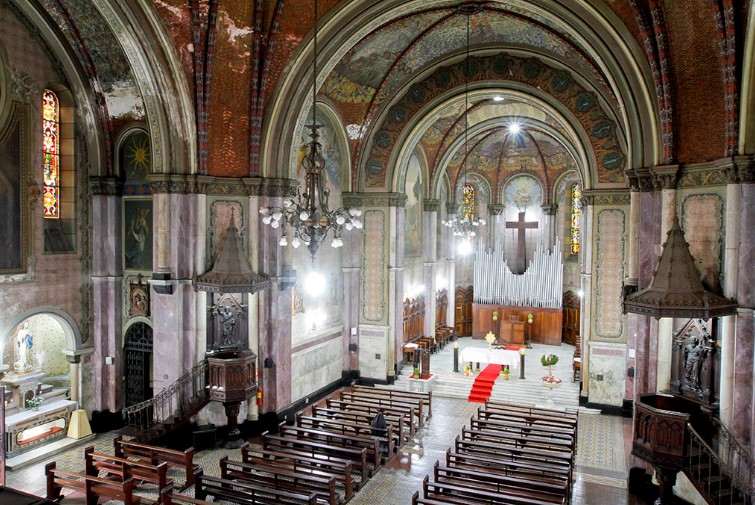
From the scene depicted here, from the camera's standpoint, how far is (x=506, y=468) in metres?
13.0

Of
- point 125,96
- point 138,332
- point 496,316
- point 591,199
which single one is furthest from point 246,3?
point 496,316

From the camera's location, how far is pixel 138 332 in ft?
60.8

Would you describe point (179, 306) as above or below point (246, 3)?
below

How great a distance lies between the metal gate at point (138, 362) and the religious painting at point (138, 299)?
1.34ft

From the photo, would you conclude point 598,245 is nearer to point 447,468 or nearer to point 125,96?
point 447,468

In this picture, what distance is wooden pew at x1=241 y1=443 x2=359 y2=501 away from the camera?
1266 centimetres

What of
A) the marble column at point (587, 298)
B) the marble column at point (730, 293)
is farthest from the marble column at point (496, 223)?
the marble column at point (730, 293)

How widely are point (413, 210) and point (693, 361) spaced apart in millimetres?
16560

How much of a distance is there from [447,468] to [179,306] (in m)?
8.28

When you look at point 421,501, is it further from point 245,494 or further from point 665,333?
point 665,333

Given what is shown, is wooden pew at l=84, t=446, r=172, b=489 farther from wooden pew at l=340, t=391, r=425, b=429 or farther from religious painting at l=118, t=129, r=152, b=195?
religious painting at l=118, t=129, r=152, b=195

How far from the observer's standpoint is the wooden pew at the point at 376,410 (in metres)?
17.2

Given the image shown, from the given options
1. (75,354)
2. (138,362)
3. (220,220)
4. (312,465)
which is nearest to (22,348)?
(75,354)

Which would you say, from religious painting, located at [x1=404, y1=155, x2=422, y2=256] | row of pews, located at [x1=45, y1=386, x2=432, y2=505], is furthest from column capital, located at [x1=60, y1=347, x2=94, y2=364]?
religious painting, located at [x1=404, y1=155, x2=422, y2=256]
